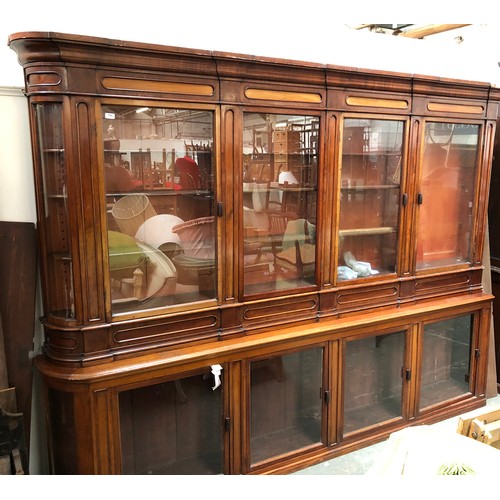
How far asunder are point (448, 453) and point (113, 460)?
1772 millimetres

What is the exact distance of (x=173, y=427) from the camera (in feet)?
7.39

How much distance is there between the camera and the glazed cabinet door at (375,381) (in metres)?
2.73

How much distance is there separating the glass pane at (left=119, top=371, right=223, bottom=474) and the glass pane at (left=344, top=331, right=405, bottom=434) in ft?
2.74

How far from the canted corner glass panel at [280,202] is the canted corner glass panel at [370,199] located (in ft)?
0.74

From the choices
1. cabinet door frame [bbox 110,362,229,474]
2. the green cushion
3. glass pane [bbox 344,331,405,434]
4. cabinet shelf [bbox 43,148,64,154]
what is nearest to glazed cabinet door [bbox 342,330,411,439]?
glass pane [bbox 344,331,405,434]

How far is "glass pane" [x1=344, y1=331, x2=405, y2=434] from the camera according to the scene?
2734 millimetres

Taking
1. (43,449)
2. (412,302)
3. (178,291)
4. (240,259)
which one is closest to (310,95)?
(240,259)

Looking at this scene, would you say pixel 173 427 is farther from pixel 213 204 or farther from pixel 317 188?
pixel 317 188

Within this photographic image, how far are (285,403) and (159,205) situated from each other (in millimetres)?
1250

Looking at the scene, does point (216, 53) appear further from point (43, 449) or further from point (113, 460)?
point (43, 449)

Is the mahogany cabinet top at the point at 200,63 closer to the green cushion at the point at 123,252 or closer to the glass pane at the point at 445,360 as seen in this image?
the green cushion at the point at 123,252

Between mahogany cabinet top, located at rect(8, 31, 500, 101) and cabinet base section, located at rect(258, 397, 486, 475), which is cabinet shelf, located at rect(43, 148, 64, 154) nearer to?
mahogany cabinet top, located at rect(8, 31, 500, 101)

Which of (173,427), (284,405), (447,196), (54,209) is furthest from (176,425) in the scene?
(447,196)

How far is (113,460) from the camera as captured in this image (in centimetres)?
205
